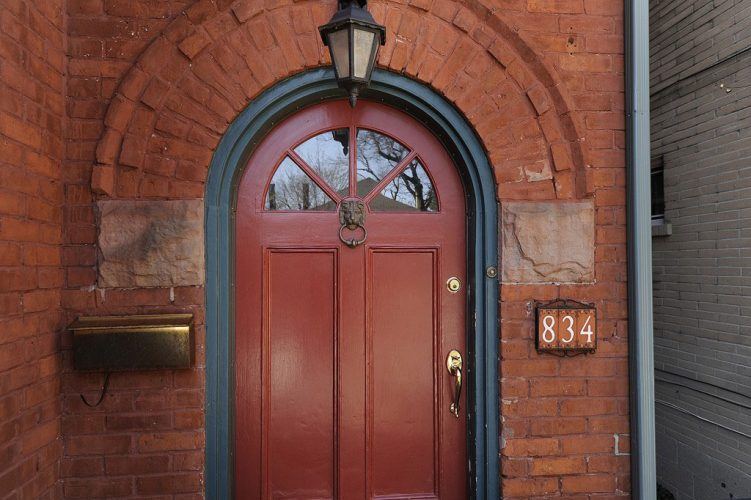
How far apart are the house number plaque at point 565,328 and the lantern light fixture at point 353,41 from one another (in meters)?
1.43

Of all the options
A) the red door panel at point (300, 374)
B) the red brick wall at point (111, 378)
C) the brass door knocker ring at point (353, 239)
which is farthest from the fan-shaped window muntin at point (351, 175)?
the red brick wall at point (111, 378)

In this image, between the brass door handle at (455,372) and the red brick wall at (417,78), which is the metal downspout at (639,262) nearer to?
the red brick wall at (417,78)

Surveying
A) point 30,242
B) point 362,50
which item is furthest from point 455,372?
point 30,242

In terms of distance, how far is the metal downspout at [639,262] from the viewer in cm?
232

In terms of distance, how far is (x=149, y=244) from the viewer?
221cm

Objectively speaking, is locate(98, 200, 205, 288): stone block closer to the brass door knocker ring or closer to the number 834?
the brass door knocker ring

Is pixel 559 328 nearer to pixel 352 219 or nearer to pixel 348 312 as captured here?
pixel 348 312

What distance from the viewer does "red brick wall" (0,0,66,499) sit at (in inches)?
74.4

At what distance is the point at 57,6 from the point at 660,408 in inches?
221

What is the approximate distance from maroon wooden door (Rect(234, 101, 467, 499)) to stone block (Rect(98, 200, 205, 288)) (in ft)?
0.94

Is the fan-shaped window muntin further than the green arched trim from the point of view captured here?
Yes

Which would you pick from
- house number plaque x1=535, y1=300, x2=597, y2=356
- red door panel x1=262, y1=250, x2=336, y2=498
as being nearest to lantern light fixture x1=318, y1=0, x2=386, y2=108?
red door panel x1=262, y1=250, x2=336, y2=498

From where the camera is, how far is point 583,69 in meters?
2.44

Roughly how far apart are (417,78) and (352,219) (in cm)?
79
